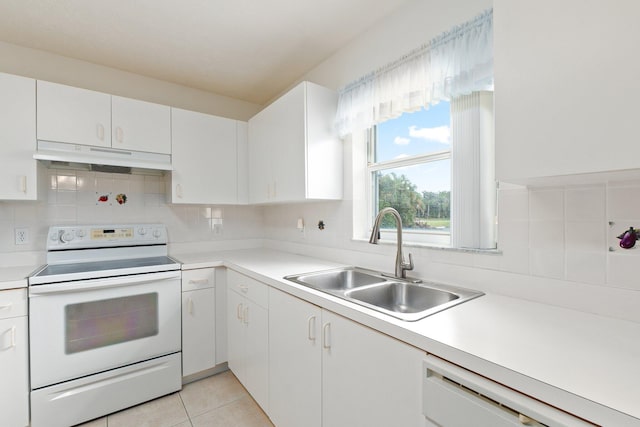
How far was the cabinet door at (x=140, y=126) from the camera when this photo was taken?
213 centimetres

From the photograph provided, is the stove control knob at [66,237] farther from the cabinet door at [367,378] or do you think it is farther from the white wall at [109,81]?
the cabinet door at [367,378]

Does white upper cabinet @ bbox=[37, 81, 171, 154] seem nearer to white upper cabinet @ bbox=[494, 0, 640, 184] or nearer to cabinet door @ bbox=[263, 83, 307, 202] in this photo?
cabinet door @ bbox=[263, 83, 307, 202]

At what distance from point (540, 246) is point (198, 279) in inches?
81.6

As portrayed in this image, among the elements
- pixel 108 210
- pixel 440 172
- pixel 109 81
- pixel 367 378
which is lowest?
pixel 367 378

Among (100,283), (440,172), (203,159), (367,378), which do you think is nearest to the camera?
(367,378)

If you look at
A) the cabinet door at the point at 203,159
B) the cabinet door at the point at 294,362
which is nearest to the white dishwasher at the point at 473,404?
the cabinet door at the point at 294,362

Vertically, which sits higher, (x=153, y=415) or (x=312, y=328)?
(x=312, y=328)

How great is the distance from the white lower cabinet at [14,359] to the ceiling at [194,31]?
1.67 metres

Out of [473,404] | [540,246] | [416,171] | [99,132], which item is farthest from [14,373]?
[540,246]

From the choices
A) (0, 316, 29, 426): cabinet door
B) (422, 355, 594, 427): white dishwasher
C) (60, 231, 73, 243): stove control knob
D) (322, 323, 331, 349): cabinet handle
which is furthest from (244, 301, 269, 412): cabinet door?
(60, 231, 73, 243): stove control knob

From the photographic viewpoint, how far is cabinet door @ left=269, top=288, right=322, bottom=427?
131cm

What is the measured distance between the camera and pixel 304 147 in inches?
76.6

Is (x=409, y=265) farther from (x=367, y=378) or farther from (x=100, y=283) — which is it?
(x=100, y=283)

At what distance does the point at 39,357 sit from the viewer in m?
1.64
